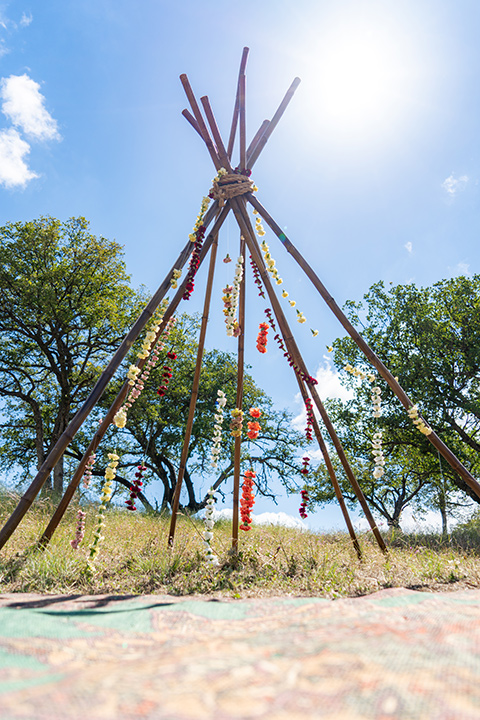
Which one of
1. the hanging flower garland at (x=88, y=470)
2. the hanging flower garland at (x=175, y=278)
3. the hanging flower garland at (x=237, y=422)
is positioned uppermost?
the hanging flower garland at (x=175, y=278)

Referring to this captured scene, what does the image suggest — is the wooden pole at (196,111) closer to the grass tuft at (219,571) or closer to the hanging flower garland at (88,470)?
the hanging flower garland at (88,470)

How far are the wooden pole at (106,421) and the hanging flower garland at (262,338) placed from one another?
3.28 feet

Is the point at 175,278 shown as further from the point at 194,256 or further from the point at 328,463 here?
the point at 328,463

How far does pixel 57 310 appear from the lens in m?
10.4

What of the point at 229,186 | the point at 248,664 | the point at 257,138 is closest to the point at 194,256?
the point at 229,186

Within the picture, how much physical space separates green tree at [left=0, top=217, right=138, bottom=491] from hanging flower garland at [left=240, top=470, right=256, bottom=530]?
24.7 ft

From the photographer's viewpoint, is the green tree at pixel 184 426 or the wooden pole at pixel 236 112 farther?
the green tree at pixel 184 426

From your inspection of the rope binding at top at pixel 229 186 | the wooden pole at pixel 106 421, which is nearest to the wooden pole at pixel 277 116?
the rope binding at top at pixel 229 186

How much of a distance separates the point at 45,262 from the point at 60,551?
912 centimetres

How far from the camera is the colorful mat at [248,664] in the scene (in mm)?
918

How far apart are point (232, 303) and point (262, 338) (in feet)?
1.79

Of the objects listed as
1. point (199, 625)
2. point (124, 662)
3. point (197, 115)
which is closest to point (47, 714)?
point (124, 662)

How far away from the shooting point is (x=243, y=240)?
5074mm

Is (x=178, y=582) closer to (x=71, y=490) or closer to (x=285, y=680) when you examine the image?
(x=71, y=490)
